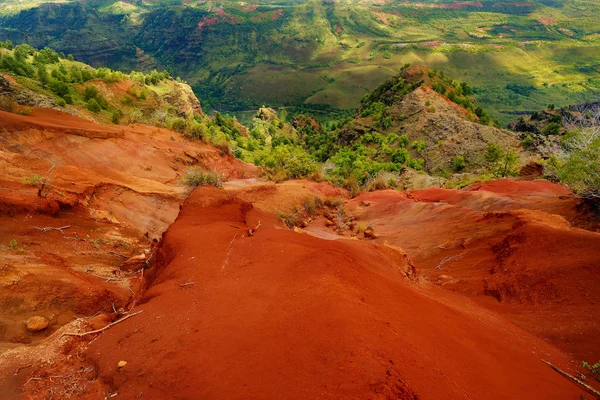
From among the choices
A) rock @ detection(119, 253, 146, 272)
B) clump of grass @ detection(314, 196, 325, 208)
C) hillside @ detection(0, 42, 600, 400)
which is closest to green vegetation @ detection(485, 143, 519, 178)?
hillside @ detection(0, 42, 600, 400)

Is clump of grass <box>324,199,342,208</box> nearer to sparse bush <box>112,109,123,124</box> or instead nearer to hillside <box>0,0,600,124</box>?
sparse bush <box>112,109,123,124</box>

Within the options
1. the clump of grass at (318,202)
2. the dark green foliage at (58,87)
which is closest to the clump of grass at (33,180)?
the clump of grass at (318,202)

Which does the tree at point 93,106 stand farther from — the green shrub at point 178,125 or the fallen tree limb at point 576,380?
the fallen tree limb at point 576,380

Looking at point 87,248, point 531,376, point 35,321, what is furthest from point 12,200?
point 531,376

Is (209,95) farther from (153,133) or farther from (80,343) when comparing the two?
(80,343)

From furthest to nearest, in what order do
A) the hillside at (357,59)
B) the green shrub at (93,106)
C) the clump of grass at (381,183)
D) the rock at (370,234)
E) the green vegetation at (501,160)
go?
1. the hillside at (357,59)
2. the green vegetation at (501,160)
3. the clump of grass at (381,183)
4. the green shrub at (93,106)
5. the rock at (370,234)

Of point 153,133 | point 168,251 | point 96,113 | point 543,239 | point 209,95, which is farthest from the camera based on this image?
point 209,95
